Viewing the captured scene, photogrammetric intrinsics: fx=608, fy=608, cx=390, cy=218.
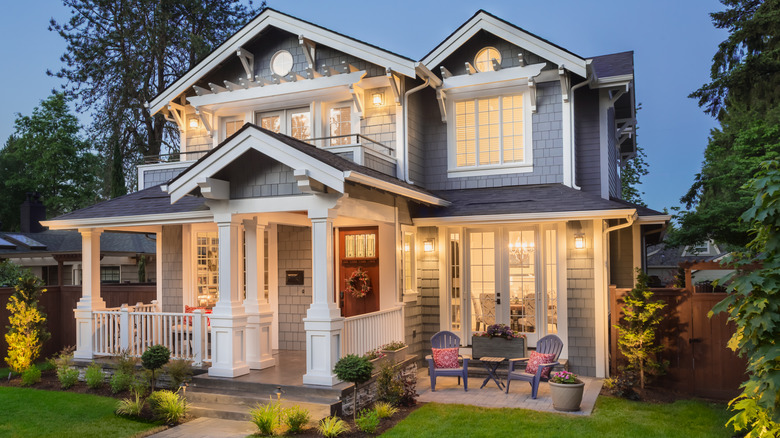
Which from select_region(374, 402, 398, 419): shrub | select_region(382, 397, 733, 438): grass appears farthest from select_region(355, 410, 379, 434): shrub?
select_region(374, 402, 398, 419): shrub

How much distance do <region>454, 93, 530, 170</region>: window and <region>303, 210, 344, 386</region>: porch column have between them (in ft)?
14.2

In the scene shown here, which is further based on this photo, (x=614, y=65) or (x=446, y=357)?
(x=614, y=65)

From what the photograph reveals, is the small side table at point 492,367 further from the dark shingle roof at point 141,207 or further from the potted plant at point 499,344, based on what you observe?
the dark shingle roof at point 141,207

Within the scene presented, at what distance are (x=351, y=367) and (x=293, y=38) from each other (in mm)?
7168

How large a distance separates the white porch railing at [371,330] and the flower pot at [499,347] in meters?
1.32

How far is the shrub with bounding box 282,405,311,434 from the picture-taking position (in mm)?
7395

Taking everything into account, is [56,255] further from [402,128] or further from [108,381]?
[402,128]

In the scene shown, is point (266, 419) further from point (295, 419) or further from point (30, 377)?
point (30, 377)

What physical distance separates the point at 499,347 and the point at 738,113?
12.6 meters

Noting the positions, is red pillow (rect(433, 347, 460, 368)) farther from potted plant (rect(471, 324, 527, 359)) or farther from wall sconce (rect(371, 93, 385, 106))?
wall sconce (rect(371, 93, 385, 106))

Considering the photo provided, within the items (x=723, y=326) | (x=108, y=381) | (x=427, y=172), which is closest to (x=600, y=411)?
(x=723, y=326)

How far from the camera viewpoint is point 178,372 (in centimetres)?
885

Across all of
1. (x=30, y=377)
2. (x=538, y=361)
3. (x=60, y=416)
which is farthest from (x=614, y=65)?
(x=30, y=377)

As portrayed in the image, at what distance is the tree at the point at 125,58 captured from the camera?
2095cm
